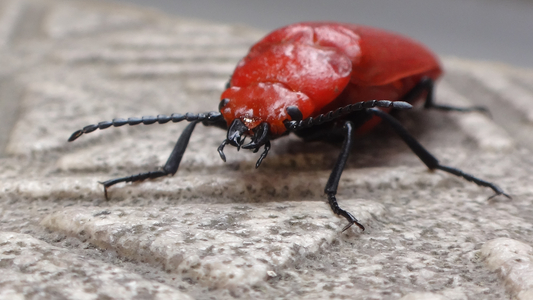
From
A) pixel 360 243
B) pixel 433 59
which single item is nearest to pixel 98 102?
pixel 360 243

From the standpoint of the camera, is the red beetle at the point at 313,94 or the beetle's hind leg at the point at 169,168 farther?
the beetle's hind leg at the point at 169,168

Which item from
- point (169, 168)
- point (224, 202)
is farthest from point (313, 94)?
point (169, 168)

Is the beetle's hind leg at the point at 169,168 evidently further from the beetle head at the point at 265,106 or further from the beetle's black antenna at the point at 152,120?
the beetle head at the point at 265,106

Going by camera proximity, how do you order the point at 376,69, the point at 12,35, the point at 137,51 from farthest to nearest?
the point at 12,35 < the point at 137,51 < the point at 376,69

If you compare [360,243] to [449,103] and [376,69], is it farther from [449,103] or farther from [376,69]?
[449,103]

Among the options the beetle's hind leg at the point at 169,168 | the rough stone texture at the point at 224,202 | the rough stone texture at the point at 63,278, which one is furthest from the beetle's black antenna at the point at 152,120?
the rough stone texture at the point at 63,278

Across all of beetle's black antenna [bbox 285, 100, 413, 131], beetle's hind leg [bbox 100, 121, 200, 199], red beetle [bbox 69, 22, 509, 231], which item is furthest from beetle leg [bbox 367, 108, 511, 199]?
beetle's hind leg [bbox 100, 121, 200, 199]

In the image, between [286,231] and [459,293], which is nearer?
[459,293]

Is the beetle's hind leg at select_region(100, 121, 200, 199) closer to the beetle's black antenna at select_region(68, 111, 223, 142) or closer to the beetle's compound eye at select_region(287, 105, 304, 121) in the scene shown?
the beetle's black antenna at select_region(68, 111, 223, 142)
